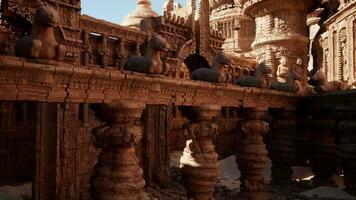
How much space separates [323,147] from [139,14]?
1590 centimetres

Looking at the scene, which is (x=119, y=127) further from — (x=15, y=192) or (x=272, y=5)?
(x=272, y=5)

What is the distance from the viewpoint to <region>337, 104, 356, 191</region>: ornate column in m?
8.98

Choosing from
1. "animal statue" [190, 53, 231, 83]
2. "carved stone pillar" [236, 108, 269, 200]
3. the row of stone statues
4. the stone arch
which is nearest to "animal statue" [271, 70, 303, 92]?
the row of stone statues

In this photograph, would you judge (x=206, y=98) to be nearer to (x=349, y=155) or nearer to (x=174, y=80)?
(x=174, y=80)

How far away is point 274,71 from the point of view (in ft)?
72.3

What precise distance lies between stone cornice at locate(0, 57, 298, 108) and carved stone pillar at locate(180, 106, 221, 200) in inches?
15.5

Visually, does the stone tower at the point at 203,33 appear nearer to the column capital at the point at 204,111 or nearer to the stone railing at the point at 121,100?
the stone railing at the point at 121,100

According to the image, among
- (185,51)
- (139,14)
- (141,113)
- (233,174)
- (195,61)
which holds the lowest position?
(233,174)

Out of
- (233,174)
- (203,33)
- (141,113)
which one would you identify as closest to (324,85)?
(233,174)

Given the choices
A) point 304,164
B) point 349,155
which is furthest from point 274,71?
point 349,155

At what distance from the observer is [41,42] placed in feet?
15.2

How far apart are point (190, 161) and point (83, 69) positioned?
3220 millimetres

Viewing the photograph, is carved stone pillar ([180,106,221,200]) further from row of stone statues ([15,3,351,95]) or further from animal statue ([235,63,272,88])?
animal statue ([235,63,272,88])

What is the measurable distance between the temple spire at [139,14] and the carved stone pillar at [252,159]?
1529 centimetres
